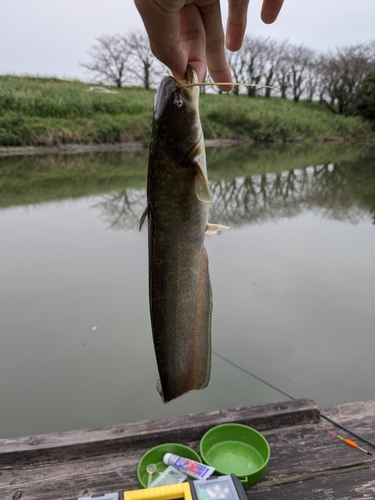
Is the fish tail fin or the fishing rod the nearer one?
the fish tail fin

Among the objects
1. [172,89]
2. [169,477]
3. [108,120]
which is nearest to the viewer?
[172,89]

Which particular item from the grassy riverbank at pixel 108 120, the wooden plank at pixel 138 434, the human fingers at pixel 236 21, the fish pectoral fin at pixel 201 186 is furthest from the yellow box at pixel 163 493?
the grassy riverbank at pixel 108 120

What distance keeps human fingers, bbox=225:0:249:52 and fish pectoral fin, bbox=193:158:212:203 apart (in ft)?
1.97

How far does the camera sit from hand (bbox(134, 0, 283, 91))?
36.4 inches

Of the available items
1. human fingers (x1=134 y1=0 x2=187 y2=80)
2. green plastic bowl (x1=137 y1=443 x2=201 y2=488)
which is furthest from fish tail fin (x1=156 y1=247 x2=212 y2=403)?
green plastic bowl (x1=137 y1=443 x2=201 y2=488)

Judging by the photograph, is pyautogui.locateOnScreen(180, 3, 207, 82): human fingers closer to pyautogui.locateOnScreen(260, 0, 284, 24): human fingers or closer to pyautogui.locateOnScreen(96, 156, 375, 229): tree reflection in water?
pyautogui.locateOnScreen(260, 0, 284, 24): human fingers

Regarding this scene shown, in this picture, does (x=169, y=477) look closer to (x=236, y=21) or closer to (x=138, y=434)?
(x=138, y=434)

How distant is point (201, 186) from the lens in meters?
1.14

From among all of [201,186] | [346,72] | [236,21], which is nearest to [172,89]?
[201,186]

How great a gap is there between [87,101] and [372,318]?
692 inches

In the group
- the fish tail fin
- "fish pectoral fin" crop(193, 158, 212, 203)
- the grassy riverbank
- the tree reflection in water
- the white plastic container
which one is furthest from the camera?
the grassy riverbank

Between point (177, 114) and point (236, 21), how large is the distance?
1.69 ft

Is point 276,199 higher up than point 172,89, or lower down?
lower down

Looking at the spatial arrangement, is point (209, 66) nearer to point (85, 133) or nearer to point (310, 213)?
point (310, 213)
